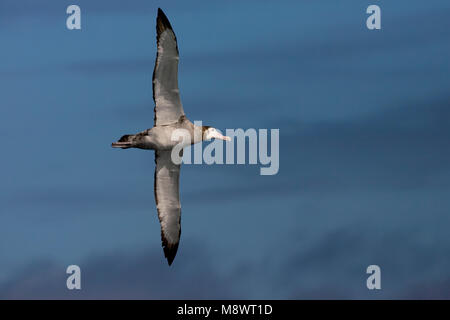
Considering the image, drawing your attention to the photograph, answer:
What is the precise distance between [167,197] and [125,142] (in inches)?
141

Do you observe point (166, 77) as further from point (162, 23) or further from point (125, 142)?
point (125, 142)

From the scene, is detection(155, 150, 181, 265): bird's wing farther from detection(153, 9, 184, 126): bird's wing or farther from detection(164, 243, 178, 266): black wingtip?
detection(153, 9, 184, 126): bird's wing

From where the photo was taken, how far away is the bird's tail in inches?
1480

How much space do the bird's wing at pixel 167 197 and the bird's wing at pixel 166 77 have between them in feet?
6.06

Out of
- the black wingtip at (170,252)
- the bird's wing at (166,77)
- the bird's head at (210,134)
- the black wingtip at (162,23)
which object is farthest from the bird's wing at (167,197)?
the black wingtip at (162,23)

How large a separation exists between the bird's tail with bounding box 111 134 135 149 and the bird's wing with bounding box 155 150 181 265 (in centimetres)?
174

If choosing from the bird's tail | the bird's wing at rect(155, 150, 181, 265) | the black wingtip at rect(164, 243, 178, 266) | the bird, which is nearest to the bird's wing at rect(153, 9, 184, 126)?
the bird

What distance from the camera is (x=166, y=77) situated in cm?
3712
